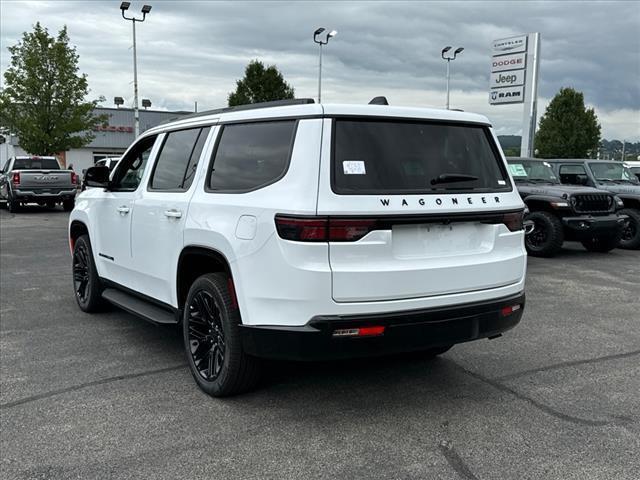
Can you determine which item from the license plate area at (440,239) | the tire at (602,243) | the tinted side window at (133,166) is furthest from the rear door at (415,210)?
the tire at (602,243)

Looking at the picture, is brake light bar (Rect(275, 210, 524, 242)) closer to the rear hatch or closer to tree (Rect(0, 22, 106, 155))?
the rear hatch

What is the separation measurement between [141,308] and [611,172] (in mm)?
11105

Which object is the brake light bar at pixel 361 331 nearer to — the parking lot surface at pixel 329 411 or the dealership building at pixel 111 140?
the parking lot surface at pixel 329 411

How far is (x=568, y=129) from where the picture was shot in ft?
157

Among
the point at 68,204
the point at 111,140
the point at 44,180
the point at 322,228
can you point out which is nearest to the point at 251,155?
the point at 322,228

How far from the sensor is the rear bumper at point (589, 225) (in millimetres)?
10211

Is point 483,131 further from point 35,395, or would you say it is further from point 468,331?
point 35,395

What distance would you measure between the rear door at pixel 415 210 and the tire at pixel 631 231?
9.14 meters

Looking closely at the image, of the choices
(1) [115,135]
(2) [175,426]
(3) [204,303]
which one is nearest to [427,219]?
(3) [204,303]

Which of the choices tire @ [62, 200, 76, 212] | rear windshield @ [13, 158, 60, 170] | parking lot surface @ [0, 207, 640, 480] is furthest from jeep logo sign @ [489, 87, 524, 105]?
parking lot surface @ [0, 207, 640, 480]

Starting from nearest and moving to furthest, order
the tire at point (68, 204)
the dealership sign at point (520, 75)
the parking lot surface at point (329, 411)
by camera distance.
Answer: the parking lot surface at point (329, 411) → the tire at point (68, 204) → the dealership sign at point (520, 75)

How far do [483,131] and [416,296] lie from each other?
4.23 ft

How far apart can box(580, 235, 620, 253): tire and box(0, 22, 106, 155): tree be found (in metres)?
24.8

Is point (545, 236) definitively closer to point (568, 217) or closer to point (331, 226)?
point (568, 217)
